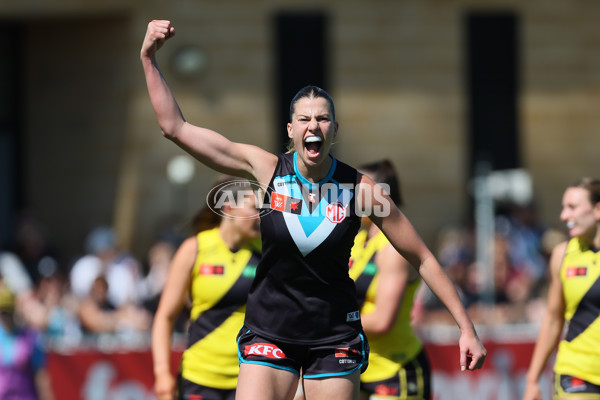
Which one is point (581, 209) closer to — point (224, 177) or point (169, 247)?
point (224, 177)

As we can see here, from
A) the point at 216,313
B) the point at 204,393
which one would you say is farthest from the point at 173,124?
the point at 204,393

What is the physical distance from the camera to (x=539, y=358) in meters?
6.85

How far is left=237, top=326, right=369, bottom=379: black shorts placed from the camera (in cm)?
508

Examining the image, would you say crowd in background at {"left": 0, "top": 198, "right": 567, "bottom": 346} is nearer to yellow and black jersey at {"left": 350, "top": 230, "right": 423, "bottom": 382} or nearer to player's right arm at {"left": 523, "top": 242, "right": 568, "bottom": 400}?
player's right arm at {"left": 523, "top": 242, "right": 568, "bottom": 400}

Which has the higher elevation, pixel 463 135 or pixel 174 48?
pixel 174 48

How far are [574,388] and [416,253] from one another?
200 cm

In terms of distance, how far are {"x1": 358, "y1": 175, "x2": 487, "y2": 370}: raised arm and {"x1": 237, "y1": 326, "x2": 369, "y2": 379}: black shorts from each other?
49cm

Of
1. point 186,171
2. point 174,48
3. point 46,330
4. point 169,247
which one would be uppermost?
point 174,48

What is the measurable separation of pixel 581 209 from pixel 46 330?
6520 mm

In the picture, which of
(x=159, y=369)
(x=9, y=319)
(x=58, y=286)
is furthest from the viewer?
(x=58, y=286)

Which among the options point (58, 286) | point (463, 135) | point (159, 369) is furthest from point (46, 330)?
point (463, 135)

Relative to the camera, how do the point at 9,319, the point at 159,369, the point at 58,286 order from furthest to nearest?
the point at 58,286 < the point at 9,319 < the point at 159,369

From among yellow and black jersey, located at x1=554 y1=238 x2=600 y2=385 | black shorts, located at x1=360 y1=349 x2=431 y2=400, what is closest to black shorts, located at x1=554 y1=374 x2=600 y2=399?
yellow and black jersey, located at x1=554 y1=238 x2=600 y2=385

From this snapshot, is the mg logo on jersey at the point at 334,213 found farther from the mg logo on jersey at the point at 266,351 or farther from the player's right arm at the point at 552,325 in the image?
the player's right arm at the point at 552,325
